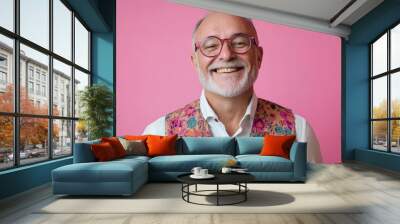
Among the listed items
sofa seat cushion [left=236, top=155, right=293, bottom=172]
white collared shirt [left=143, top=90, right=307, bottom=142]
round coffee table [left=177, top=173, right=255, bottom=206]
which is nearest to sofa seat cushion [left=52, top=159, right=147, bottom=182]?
round coffee table [left=177, top=173, right=255, bottom=206]

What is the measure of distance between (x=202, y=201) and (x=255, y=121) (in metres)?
3.14

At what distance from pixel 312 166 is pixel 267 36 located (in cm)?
268

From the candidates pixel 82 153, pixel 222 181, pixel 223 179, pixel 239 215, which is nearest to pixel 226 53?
pixel 82 153

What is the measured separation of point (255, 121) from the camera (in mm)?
7273

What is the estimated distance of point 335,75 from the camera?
26.1ft

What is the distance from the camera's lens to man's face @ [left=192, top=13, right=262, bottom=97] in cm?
711

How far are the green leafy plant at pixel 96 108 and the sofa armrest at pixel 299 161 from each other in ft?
12.0

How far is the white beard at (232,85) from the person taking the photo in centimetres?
719

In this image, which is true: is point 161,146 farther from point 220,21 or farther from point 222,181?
point 220,21

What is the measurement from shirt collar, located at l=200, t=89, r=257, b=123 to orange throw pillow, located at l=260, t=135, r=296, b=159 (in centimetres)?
111

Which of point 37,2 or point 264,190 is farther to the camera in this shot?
point 37,2

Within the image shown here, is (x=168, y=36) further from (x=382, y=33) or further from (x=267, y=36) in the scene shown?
(x=382, y=33)

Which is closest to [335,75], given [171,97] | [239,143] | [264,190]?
[239,143]

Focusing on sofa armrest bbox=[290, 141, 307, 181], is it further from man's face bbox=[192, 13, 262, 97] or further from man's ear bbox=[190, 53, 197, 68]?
man's ear bbox=[190, 53, 197, 68]
